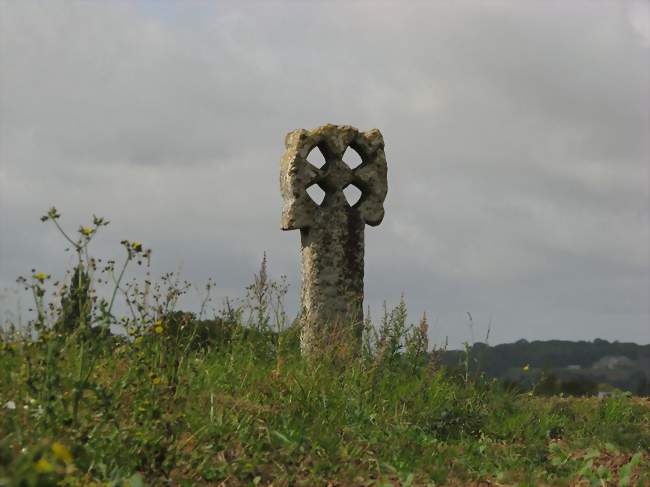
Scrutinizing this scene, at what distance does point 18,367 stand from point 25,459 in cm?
327

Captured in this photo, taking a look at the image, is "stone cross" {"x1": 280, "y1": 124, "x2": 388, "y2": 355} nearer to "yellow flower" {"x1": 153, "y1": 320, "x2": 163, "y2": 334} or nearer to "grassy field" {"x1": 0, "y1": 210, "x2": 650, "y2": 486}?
"grassy field" {"x1": 0, "y1": 210, "x2": 650, "y2": 486}

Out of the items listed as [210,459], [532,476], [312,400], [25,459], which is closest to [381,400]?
[312,400]

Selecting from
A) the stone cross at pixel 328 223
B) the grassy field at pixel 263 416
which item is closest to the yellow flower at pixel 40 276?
the grassy field at pixel 263 416

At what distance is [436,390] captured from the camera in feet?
29.1

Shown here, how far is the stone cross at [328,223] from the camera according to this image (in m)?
10.8

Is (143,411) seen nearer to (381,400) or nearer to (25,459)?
(25,459)

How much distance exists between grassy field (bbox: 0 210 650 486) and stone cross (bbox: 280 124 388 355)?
0.90 metres

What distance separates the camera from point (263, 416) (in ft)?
22.3

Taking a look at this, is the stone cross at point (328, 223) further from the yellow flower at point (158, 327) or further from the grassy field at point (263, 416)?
the yellow flower at point (158, 327)

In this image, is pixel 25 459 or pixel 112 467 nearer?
pixel 25 459

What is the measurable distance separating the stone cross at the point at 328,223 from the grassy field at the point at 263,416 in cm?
90

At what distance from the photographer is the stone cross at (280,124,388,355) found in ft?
35.3

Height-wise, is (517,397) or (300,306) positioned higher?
(300,306)

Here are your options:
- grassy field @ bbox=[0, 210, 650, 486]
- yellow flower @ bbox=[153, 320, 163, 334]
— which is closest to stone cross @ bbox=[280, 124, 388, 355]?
grassy field @ bbox=[0, 210, 650, 486]
